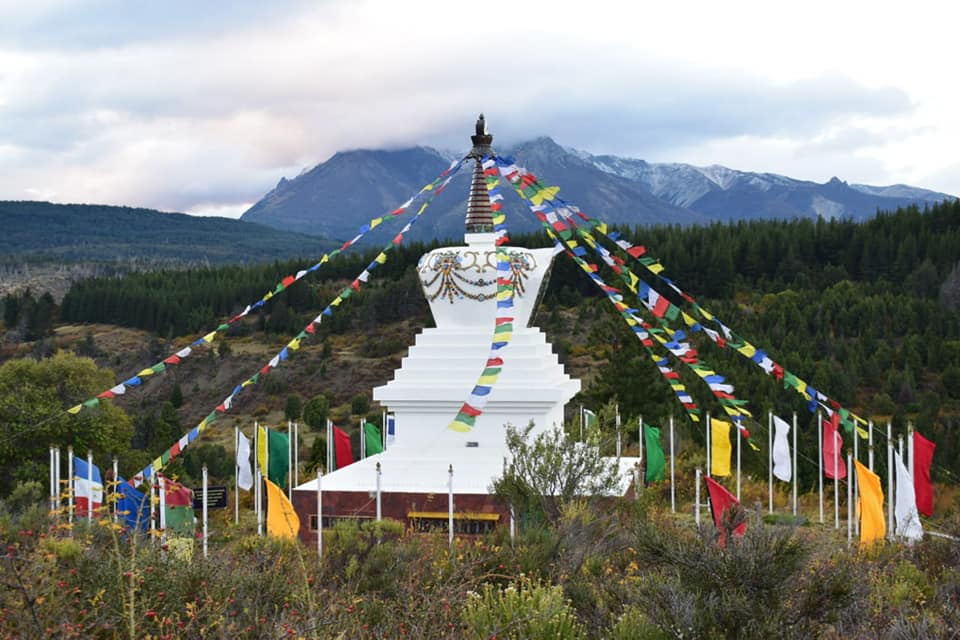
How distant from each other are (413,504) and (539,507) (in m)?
1.83

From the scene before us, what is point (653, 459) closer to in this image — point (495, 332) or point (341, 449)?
point (495, 332)

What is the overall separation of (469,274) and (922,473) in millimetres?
6396

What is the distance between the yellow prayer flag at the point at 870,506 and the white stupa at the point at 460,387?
3.95m

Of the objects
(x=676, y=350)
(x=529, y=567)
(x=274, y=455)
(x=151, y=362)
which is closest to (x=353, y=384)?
(x=151, y=362)

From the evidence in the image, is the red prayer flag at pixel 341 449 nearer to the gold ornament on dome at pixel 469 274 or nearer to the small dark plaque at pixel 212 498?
the small dark plaque at pixel 212 498

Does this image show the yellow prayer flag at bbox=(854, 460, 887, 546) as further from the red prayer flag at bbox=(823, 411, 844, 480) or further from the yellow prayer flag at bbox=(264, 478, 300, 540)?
the yellow prayer flag at bbox=(264, 478, 300, 540)

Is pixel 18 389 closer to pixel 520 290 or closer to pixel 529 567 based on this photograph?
pixel 520 290

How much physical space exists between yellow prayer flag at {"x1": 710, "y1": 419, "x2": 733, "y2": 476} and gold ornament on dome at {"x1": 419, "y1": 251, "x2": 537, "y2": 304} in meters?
3.49

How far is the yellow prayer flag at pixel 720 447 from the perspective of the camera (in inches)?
610

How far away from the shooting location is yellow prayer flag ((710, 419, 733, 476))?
15.5m

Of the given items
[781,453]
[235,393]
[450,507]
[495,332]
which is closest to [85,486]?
[235,393]

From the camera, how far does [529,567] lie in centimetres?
983

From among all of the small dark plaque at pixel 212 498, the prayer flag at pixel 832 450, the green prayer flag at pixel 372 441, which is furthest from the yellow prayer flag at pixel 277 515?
the prayer flag at pixel 832 450

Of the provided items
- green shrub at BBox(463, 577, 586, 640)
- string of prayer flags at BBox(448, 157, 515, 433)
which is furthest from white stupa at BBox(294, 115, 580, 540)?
green shrub at BBox(463, 577, 586, 640)
